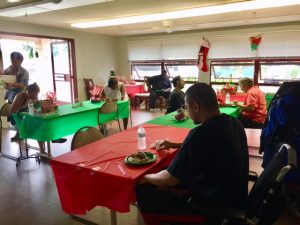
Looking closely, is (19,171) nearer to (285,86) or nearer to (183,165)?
(183,165)

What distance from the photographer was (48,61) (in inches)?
378

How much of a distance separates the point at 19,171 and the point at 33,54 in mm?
7553

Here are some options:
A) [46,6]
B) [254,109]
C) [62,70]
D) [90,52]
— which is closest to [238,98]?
[254,109]

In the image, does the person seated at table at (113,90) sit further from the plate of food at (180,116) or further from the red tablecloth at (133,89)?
the red tablecloth at (133,89)

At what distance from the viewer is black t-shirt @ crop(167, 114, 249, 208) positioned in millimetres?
1257

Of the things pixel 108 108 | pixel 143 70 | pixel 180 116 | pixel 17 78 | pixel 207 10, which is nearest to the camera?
pixel 180 116

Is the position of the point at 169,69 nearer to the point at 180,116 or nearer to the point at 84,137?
the point at 180,116

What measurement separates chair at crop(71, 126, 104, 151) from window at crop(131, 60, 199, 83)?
571 cm

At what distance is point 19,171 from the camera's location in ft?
10.8

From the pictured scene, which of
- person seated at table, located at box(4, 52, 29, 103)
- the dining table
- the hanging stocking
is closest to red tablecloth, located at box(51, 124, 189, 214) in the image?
the dining table

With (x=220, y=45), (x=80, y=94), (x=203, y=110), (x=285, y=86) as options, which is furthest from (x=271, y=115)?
(x=80, y=94)

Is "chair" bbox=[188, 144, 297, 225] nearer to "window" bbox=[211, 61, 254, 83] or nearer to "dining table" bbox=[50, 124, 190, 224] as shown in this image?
"dining table" bbox=[50, 124, 190, 224]

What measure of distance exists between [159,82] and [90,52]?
234cm

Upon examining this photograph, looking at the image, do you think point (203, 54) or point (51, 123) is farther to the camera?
point (203, 54)
